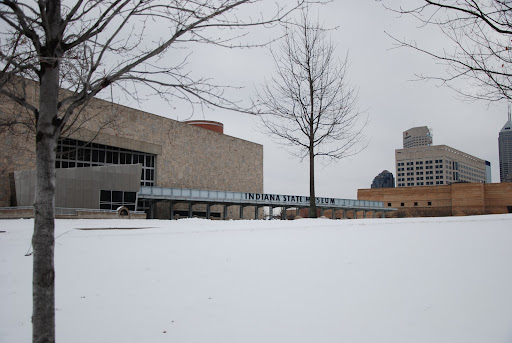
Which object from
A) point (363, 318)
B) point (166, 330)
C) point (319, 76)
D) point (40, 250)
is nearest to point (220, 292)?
point (166, 330)

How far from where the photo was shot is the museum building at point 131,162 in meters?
28.7

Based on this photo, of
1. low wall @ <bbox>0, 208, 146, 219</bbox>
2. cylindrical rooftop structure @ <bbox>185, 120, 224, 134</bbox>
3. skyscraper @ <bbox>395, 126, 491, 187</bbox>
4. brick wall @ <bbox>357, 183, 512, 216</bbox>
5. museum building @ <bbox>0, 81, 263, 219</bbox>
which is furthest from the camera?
skyscraper @ <bbox>395, 126, 491, 187</bbox>

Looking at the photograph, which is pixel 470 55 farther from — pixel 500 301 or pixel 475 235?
pixel 475 235

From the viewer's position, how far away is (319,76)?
690 inches

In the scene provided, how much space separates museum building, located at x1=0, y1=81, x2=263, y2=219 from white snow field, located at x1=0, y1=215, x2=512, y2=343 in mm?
11591

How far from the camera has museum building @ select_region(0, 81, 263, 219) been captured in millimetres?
28719

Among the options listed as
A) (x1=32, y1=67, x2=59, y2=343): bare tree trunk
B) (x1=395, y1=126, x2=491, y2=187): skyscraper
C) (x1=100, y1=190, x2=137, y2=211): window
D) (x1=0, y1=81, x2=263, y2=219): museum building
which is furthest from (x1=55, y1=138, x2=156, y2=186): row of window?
(x1=395, y1=126, x2=491, y2=187): skyscraper

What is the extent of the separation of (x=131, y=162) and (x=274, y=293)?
4049 centimetres

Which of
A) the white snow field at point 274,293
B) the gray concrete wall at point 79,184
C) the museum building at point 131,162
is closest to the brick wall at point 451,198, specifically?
the museum building at point 131,162

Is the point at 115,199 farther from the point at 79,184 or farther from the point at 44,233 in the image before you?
the point at 44,233

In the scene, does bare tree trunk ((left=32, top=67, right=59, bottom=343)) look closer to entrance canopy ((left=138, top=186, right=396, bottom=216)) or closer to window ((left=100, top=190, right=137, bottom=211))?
window ((left=100, top=190, right=137, bottom=211))

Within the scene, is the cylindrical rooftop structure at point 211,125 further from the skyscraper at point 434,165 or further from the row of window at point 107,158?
the skyscraper at point 434,165

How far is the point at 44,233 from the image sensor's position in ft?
8.63

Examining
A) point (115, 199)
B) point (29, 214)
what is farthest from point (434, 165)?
point (29, 214)
